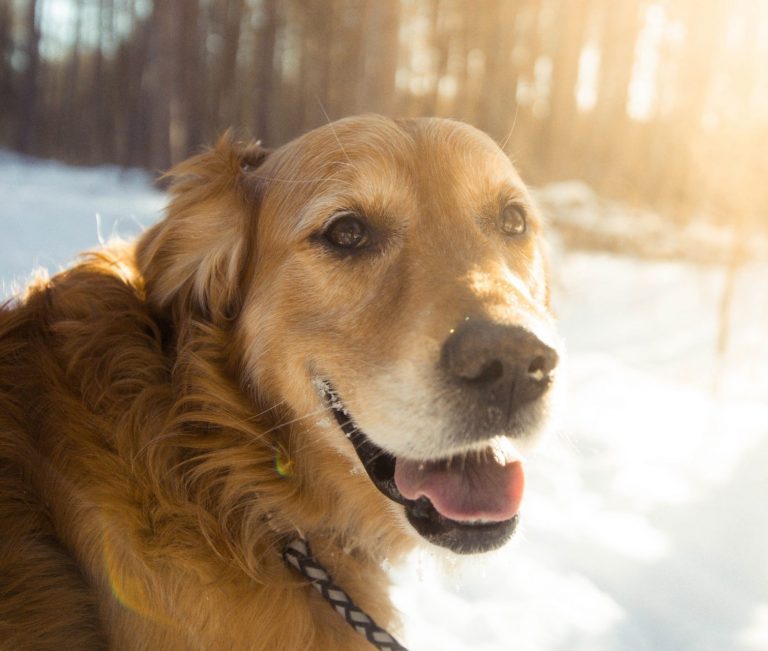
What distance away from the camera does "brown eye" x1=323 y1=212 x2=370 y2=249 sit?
252cm

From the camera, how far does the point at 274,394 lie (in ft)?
8.08

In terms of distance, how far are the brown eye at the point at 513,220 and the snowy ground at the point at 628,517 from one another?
2.33 feet

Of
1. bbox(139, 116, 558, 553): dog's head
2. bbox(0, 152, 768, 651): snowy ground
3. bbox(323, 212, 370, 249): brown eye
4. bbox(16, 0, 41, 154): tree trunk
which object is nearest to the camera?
bbox(139, 116, 558, 553): dog's head

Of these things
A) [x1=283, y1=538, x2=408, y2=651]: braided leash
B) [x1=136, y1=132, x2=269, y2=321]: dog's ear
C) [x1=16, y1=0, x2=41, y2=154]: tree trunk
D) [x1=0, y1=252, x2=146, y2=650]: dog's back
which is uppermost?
[x1=136, y1=132, x2=269, y2=321]: dog's ear

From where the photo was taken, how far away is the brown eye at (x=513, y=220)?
2.72 meters

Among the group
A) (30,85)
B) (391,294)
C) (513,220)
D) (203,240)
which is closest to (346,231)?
(391,294)

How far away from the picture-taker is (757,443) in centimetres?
493

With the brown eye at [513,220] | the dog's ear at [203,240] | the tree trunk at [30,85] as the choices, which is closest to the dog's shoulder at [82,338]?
the dog's ear at [203,240]

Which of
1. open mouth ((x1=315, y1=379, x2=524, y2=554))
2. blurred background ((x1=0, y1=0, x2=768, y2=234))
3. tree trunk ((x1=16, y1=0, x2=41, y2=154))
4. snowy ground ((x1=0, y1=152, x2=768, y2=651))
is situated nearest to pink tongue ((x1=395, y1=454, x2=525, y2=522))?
open mouth ((x1=315, y1=379, x2=524, y2=554))

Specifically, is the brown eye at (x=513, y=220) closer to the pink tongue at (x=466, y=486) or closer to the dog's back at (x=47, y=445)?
the pink tongue at (x=466, y=486)

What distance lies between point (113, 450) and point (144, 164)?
19863mm

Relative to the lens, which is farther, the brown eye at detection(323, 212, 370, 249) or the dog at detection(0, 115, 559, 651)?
the brown eye at detection(323, 212, 370, 249)

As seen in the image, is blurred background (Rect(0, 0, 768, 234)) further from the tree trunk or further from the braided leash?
the braided leash

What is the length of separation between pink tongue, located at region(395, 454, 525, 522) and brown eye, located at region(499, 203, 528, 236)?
878 millimetres
